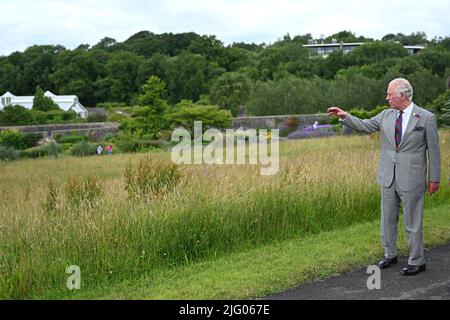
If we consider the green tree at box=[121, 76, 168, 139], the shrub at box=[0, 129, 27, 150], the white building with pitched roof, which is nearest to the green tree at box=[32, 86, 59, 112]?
the white building with pitched roof

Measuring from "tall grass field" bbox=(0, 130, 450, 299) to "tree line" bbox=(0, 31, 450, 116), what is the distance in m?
35.0

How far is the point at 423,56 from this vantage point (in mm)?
64312

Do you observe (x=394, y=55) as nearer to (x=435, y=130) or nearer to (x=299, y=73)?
(x=299, y=73)

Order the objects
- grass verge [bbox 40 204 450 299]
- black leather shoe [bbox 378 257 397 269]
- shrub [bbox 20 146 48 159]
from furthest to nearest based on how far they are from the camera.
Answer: shrub [bbox 20 146 48 159], black leather shoe [bbox 378 257 397 269], grass verge [bbox 40 204 450 299]

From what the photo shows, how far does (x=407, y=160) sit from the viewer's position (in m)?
6.16

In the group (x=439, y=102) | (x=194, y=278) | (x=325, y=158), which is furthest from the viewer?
(x=439, y=102)

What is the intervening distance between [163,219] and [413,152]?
9.46 feet

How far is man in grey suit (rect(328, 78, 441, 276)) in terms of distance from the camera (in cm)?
613

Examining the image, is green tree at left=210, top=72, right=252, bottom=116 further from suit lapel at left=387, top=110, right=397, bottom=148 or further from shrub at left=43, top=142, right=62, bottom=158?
suit lapel at left=387, top=110, right=397, bottom=148

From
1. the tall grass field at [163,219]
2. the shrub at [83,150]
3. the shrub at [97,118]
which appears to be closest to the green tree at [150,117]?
the shrub at [83,150]

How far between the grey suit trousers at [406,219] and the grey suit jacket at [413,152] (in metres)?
0.09

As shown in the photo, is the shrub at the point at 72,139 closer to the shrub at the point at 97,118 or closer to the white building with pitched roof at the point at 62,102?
the shrub at the point at 97,118

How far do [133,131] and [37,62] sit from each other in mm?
60818

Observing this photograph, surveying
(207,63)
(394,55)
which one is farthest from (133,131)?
(394,55)
